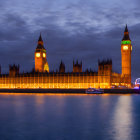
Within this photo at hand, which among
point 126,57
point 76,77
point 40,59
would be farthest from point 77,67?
point 40,59

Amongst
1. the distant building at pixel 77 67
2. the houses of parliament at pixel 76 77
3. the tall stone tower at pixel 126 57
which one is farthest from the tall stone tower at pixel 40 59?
the tall stone tower at pixel 126 57

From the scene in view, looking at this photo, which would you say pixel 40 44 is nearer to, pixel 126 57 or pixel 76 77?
pixel 76 77

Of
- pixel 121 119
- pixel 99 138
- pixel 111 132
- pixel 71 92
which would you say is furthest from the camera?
pixel 71 92

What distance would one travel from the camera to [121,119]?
872 inches

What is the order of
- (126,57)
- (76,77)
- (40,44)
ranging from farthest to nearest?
(40,44), (126,57), (76,77)

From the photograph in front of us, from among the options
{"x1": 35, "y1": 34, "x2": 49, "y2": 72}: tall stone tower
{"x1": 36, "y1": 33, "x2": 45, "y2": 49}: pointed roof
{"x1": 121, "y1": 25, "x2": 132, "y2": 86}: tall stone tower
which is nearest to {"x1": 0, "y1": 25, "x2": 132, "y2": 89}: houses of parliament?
{"x1": 121, "y1": 25, "x2": 132, "y2": 86}: tall stone tower

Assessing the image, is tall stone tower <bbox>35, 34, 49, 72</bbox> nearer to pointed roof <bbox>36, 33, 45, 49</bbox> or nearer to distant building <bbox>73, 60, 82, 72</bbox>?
pointed roof <bbox>36, 33, 45, 49</bbox>

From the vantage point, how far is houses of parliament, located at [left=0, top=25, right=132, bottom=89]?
69.0 m

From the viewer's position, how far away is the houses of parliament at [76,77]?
69000mm

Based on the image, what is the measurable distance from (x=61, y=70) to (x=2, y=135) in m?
63.5

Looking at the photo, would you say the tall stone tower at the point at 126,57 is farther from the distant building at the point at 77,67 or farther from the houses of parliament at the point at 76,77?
the distant building at the point at 77,67

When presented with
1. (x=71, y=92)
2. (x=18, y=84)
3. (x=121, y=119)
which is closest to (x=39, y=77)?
(x=18, y=84)

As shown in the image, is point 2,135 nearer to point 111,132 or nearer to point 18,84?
point 111,132

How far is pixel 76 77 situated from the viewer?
233 ft
